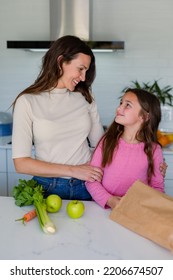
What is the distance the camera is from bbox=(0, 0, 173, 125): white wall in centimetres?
281

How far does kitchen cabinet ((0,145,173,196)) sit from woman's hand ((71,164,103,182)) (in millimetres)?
1109

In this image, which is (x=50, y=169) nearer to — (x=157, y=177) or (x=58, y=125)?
(x=58, y=125)

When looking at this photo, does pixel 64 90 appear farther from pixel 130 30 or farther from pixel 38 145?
pixel 130 30

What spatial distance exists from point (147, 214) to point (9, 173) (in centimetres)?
159

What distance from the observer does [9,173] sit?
7.80 feet

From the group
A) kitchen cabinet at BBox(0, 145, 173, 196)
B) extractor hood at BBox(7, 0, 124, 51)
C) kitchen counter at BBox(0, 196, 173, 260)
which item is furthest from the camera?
extractor hood at BBox(7, 0, 124, 51)

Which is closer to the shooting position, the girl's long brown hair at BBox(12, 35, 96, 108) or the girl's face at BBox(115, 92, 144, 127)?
the girl's long brown hair at BBox(12, 35, 96, 108)

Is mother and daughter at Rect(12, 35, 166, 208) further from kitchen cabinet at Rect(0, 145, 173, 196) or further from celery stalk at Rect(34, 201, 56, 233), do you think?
kitchen cabinet at Rect(0, 145, 173, 196)

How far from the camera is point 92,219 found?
1.10 metres

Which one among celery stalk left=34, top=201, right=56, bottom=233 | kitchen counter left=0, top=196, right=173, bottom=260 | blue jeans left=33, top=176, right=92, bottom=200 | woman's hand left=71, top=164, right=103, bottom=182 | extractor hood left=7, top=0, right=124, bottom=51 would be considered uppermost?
extractor hood left=7, top=0, right=124, bottom=51

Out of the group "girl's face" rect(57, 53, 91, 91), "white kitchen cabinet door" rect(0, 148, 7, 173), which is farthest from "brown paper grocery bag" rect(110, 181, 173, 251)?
"white kitchen cabinet door" rect(0, 148, 7, 173)

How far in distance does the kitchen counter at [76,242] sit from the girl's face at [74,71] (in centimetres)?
53
